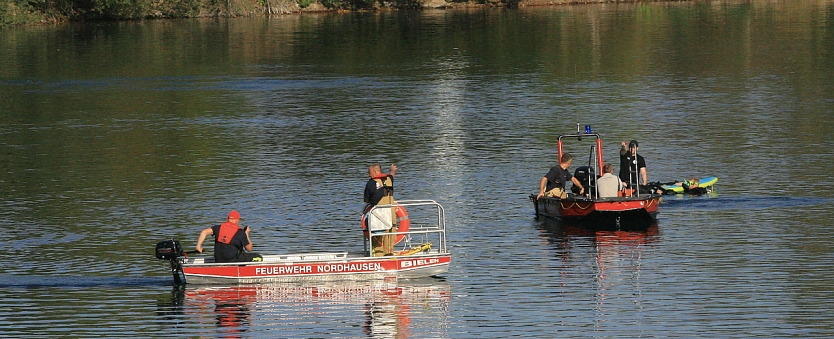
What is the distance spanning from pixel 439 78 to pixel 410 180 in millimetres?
34629

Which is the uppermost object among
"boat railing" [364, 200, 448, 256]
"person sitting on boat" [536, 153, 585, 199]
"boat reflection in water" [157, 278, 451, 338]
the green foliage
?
the green foliage

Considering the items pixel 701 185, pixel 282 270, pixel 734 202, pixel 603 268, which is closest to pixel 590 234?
pixel 603 268

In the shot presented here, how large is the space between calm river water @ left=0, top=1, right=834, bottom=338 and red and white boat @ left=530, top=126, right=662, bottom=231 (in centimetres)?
65

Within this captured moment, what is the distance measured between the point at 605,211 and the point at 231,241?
1013cm

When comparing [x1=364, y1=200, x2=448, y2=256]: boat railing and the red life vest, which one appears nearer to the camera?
the red life vest

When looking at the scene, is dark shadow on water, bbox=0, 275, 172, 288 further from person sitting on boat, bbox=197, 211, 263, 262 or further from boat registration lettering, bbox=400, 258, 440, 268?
boat registration lettering, bbox=400, 258, 440, 268

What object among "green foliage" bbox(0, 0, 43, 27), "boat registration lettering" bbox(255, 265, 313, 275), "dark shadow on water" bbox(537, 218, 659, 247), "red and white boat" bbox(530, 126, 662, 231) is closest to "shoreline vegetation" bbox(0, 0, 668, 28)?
"green foliage" bbox(0, 0, 43, 27)

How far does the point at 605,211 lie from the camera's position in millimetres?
28359

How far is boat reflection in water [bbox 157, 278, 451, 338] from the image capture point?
2048cm

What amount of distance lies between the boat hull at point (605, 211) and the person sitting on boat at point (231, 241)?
362 inches

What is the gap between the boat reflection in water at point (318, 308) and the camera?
806 inches

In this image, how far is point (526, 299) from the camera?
22250mm

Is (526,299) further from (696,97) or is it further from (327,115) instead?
(696,97)

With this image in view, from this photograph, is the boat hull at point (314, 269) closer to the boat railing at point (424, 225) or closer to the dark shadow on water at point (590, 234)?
the boat railing at point (424, 225)
